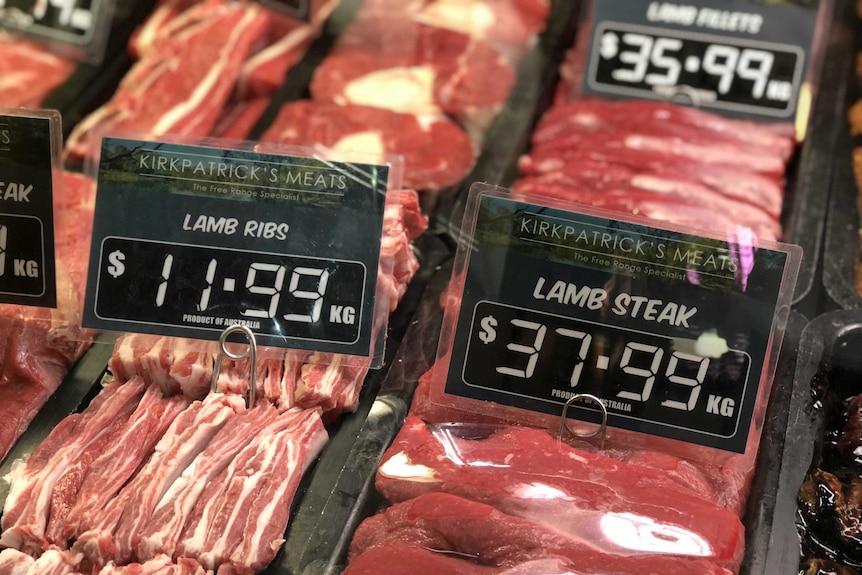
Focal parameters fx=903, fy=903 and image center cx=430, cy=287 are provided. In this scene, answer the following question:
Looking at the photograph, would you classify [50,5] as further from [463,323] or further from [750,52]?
[750,52]

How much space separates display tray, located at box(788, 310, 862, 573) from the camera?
1.91 meters

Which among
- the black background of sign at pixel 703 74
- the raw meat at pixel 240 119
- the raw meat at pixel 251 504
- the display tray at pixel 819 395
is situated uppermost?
the black background of sign at pixel 703 74

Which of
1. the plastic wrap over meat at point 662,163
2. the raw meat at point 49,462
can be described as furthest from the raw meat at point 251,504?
the plastic wrap over meat at point 662,163

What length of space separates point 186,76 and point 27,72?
618 mm

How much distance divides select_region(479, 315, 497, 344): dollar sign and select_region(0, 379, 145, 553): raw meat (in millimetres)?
834

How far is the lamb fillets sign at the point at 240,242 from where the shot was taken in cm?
202

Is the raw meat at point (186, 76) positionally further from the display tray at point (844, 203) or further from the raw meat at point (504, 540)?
the display tray at point (844, 203)

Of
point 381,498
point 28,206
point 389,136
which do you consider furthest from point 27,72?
point 381,498

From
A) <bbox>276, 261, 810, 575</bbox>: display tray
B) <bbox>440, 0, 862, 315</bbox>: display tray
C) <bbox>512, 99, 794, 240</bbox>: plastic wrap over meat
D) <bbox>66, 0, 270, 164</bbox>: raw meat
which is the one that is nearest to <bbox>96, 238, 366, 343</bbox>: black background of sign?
<bbox>276, 261, 810, 575</bbox>: display tray

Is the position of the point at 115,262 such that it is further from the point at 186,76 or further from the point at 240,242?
the point at 186,76

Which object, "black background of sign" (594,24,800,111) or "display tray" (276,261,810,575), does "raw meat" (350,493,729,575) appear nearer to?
"display tray" (276,261,810,575)

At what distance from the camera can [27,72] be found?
10.9ft

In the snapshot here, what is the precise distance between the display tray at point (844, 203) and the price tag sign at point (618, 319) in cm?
81

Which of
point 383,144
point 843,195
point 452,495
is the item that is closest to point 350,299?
point 452,495
